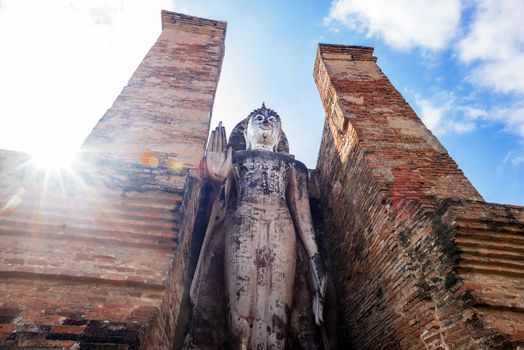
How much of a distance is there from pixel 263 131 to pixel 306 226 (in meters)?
2.01

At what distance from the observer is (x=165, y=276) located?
278cm

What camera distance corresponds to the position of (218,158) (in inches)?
195

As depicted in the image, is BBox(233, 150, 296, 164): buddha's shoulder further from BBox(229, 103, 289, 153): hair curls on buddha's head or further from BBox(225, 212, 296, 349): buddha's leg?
BBox(225, 212, 296, 349): buddha's leg

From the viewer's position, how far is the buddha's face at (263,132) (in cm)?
600

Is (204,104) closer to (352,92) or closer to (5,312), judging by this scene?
(352,92)

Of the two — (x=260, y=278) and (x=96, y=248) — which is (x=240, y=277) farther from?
(x=96, y=248)

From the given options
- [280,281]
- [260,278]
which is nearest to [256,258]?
[260,278]

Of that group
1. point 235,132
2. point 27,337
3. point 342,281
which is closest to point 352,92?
point 235,132

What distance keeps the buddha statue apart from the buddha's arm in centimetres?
1

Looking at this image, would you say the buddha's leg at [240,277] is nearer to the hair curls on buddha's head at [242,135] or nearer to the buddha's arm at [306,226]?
the buddha's arm at [306,226]

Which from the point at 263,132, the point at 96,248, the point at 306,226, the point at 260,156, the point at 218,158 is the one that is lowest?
the point at 96,248

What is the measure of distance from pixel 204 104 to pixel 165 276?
3245 mm

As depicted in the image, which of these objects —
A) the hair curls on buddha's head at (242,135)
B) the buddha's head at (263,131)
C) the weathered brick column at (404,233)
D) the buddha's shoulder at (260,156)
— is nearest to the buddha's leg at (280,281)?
the weathered brick column at (404,233)

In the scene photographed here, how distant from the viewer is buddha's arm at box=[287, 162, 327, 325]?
4.17m
